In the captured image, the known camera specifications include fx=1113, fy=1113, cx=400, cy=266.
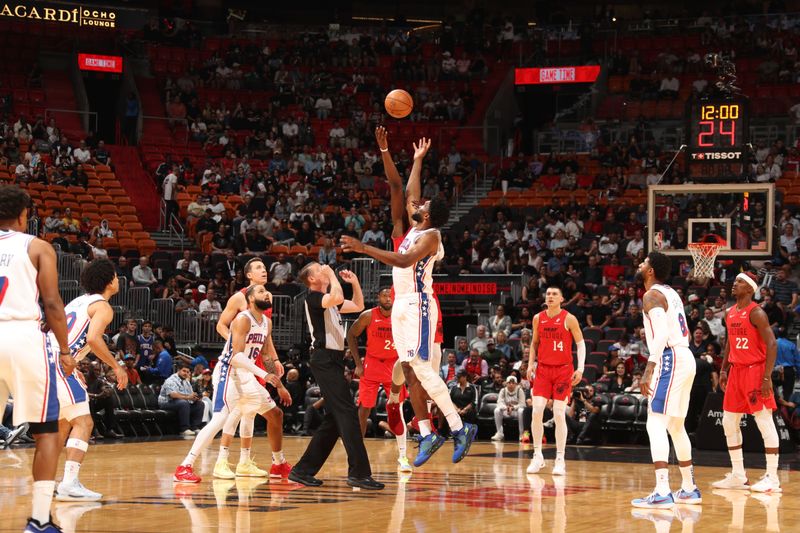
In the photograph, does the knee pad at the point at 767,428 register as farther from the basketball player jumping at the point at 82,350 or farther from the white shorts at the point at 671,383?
the basketball player jumping at the point at 82,350

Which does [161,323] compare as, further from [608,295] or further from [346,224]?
[608,295]

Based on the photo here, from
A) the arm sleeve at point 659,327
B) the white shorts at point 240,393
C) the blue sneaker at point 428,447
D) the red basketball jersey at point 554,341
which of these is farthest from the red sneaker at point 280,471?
the arm sleeve at point 659,327

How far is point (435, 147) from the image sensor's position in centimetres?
3212

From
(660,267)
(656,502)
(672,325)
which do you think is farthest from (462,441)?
(660,267)

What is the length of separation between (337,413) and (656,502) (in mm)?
2889

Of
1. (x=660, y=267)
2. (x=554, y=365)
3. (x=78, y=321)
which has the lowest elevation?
(x=554, y=365)

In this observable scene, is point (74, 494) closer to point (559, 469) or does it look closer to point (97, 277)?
point (97, 277)

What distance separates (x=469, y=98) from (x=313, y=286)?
23.9m

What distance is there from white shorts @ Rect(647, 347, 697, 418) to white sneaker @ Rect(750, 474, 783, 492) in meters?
1.69

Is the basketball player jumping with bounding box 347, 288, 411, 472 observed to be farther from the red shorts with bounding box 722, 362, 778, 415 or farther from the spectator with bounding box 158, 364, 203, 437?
the spectator with bounding box 158, 364, 203, 437

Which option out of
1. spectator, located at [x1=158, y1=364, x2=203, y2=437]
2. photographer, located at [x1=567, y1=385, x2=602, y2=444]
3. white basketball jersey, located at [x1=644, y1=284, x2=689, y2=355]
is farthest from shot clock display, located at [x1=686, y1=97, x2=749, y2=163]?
spectator, located at [x1=158, y1=364, x2=203, y2=437]

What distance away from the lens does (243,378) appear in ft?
36.2

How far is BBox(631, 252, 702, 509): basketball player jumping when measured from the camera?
9.69 meters

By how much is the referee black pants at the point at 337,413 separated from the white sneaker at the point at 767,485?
386 cm
